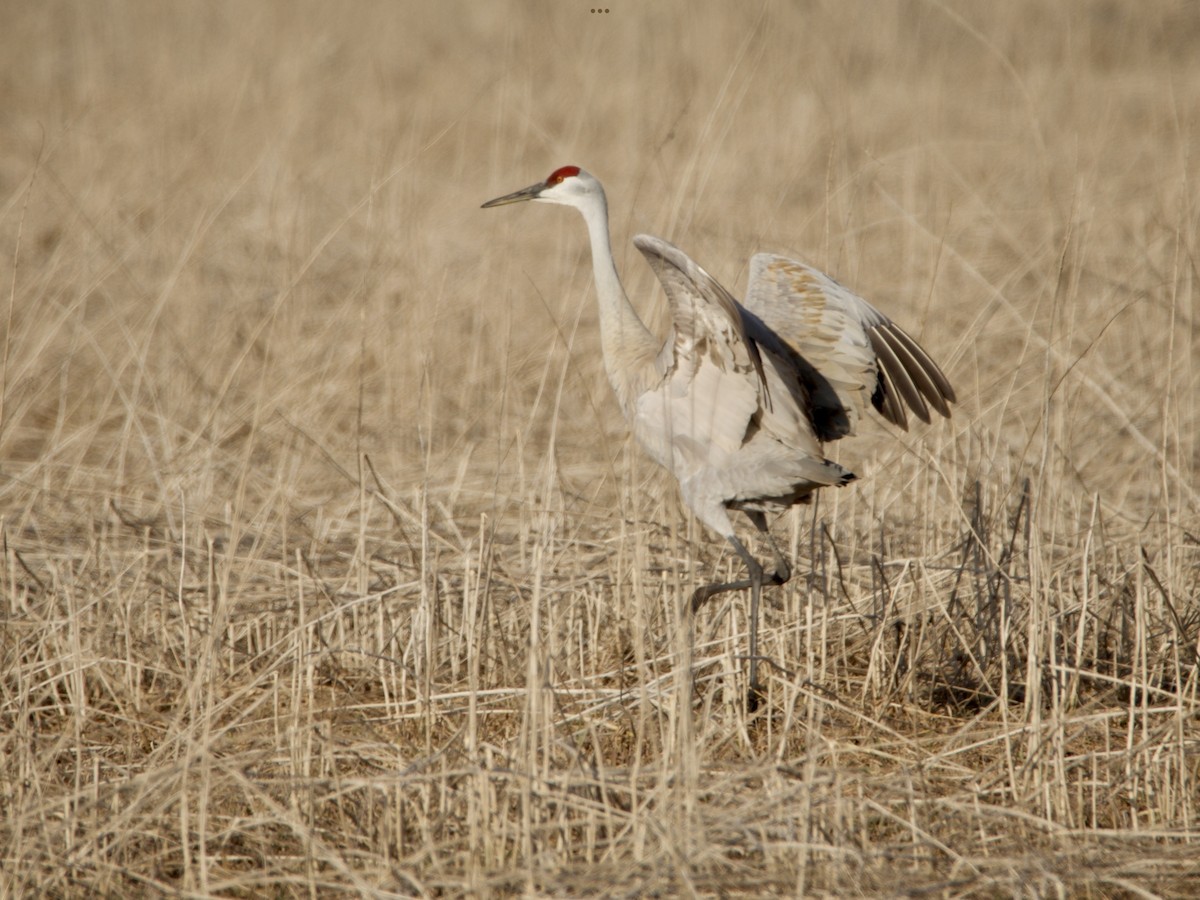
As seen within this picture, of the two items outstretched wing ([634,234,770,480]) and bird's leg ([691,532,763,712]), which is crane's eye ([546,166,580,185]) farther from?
bird's leg ([691,532,763,712])

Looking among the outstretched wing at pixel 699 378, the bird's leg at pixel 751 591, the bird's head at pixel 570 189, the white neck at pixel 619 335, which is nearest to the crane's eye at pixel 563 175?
the bird's head at pixel 570 189

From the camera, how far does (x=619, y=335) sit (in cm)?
424

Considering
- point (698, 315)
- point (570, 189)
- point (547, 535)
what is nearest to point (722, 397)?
A: point (698, 315)

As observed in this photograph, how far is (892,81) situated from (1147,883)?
379 inches

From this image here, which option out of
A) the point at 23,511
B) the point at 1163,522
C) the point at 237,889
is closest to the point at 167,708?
the point at 237,889

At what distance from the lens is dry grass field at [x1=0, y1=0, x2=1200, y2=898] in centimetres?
295

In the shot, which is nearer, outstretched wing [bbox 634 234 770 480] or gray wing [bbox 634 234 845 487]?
outstretched wing [bbox 634 234 770 480]

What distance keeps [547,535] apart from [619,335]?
29.5 inches

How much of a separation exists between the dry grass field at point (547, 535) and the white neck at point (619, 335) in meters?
0.25

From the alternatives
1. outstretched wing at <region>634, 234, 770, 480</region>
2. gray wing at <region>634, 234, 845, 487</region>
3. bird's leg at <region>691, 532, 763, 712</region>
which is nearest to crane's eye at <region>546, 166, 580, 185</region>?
gray wing at <region>634, 234, 845, 487</region>

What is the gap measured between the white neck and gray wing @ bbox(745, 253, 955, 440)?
0.38 meters

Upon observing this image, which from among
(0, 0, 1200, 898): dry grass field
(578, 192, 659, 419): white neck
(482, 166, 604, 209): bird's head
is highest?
(482, 166, 604, 209): bird's head

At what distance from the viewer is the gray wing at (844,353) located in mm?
4152

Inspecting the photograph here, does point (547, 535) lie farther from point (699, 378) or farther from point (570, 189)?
point (570, 189)
